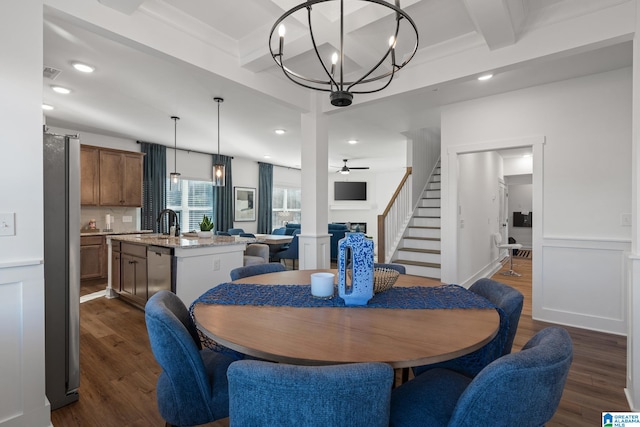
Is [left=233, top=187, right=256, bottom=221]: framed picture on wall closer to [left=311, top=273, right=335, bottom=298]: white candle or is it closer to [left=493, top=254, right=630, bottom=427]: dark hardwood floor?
[left=493, top=254, right=630, bottom=427]: dark hardwood floor

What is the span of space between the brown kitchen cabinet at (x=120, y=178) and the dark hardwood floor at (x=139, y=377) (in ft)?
9.48

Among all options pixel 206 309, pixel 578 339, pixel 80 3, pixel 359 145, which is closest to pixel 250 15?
pixel 80 3

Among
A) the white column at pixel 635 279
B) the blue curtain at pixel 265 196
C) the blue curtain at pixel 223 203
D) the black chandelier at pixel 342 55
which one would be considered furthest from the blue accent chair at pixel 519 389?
the blue curtain at pixel 265 196

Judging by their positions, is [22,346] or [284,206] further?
[284,206]

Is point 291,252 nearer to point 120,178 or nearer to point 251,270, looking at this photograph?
point 120,178

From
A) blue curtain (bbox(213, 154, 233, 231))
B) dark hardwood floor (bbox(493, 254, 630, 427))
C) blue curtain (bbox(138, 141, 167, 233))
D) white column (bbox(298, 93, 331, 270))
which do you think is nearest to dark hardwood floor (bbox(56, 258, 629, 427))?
dark hardwood floor (bbox(493, 254, 630, 427))

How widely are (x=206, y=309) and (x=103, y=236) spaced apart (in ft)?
17.2

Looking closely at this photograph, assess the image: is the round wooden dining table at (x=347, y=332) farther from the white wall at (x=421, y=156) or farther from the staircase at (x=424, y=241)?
the white wall at (x=421, y=156)

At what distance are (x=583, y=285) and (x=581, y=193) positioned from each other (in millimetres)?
961

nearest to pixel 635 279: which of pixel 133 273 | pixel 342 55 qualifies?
pixel 342 55

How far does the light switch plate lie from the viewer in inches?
64.8

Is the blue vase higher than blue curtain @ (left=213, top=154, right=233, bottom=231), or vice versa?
blue curtain @ (left=213, top=154, right=233, bottom=231)

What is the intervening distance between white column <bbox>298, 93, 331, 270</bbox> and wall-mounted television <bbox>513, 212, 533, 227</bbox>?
8.79m

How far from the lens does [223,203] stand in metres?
7.98
